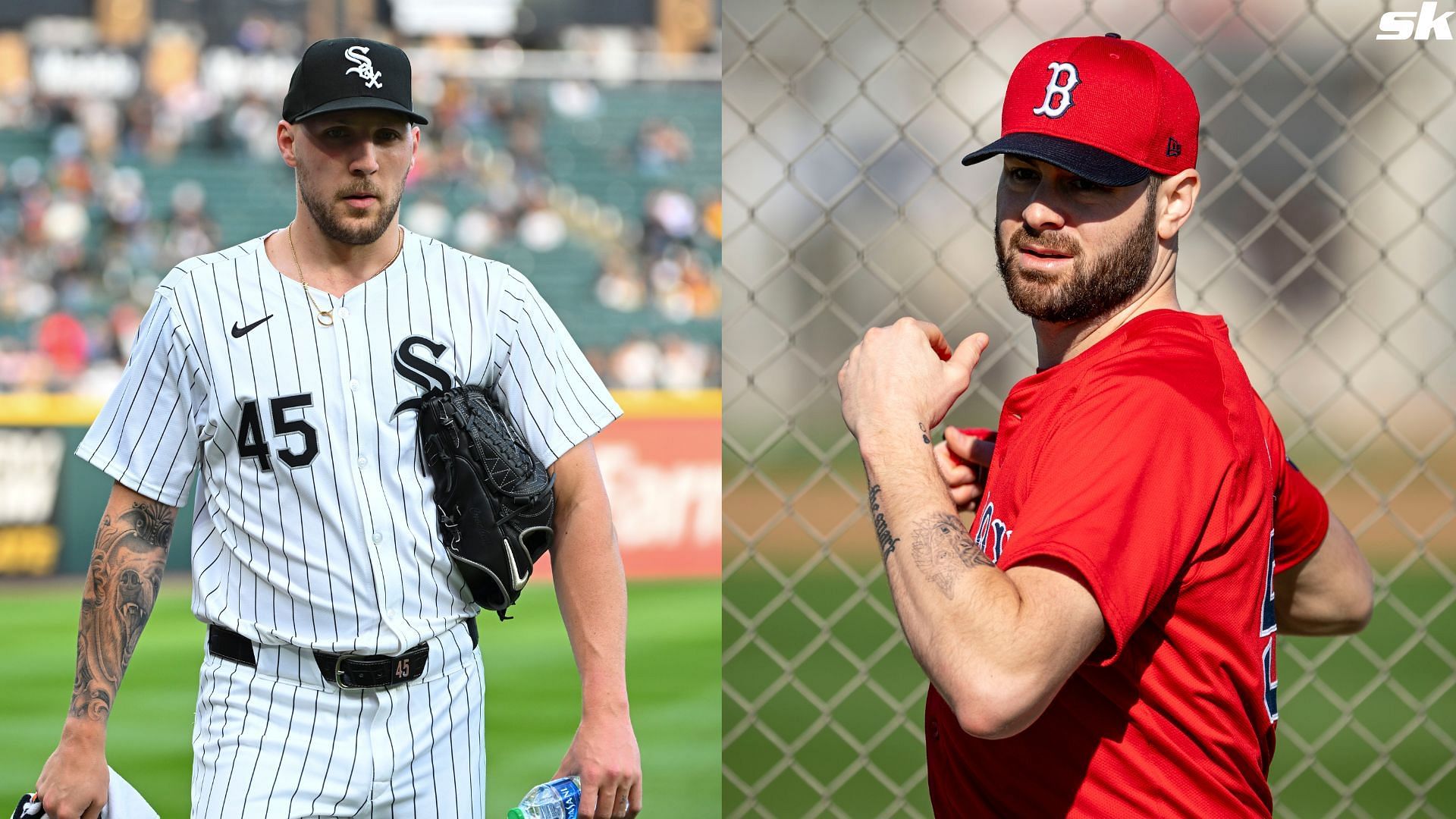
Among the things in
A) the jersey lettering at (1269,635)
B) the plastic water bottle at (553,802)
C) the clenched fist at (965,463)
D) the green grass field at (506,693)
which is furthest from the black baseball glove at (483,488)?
the green grass field at (506,693)

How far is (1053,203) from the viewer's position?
195 cm

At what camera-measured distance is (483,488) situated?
2637mm

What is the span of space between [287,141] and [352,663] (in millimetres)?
1090

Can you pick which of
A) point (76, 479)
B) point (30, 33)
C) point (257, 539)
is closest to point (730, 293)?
point (257, 539)

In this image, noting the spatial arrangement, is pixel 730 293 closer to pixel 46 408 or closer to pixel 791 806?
pixel 791 806

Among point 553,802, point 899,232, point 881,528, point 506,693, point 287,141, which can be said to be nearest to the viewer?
point 881,528

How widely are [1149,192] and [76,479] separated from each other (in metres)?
11.3

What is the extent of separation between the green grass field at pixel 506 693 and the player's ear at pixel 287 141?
146 inches

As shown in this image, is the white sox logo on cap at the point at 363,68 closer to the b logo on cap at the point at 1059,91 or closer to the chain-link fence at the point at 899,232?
the chain-link fence at the point at 899,232

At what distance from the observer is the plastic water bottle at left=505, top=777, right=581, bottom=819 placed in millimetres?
2498

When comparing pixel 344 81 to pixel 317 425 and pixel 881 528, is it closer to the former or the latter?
pixel 317 425

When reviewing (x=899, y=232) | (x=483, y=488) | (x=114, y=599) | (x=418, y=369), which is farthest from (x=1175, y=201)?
(x=114, y=599)

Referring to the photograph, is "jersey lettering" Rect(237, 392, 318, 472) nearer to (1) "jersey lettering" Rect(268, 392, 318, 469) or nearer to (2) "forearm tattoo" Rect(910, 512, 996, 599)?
(1) "jersey lettering" Rect(268, 392, 318, 469)

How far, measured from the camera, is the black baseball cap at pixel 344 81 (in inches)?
107
